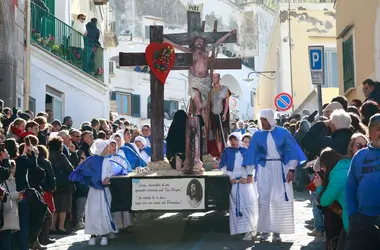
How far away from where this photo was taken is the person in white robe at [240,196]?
34.9 ft

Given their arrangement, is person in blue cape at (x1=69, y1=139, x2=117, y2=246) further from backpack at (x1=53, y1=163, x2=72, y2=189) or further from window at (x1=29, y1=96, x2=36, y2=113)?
window at (x1=29, y1=96, x2=36, y2=113)

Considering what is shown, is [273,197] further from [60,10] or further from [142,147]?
[60,10]

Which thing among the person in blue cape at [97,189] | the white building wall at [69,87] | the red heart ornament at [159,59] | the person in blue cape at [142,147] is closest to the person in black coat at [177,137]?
the red heart ornament at [159,59]

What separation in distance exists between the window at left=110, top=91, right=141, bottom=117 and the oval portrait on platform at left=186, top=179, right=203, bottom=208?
131ft

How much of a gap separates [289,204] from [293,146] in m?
0.84

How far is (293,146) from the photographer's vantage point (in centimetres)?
1046

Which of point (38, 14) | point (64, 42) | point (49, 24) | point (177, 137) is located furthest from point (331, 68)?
point (177, 137)

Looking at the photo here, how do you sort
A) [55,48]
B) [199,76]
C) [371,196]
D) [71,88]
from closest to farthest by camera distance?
[371,196], [199,76], [55,48], [71,88]

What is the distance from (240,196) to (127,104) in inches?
1604

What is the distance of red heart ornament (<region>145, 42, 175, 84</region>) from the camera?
12.0 meters

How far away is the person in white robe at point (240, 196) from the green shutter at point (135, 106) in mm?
40611

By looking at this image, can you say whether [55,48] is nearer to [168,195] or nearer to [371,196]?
[168,195]

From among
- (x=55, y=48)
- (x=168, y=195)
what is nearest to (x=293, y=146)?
(x=168, y=195)

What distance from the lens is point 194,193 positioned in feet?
33.9
